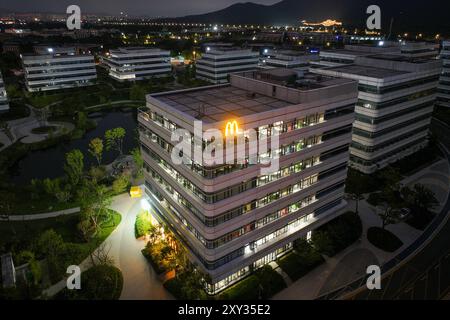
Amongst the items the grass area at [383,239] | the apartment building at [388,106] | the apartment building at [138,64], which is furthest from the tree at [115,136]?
the apartment building at [138,64]

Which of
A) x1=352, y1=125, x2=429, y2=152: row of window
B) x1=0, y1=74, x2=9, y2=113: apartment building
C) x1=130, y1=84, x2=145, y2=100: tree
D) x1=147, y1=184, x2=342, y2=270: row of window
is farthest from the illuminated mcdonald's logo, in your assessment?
x1=0, y1=74, x2=9, y2=113: apartment building

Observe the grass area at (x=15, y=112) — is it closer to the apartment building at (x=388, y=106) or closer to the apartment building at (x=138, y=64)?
the apartment building at (x=138, y=64)

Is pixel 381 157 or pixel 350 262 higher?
pixel 381 157

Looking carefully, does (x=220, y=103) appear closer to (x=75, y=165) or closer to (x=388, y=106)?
(x=75, y=165)

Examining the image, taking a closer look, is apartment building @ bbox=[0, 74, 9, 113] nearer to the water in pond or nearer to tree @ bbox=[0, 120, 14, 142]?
tree @ bbox=[0, 120, 14, 142]

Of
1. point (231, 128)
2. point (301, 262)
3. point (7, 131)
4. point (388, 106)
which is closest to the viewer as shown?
point (231, 128)

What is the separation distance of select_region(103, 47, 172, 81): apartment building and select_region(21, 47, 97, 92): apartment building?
47.6 feet

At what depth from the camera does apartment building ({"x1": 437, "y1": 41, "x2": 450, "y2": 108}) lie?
407 ft

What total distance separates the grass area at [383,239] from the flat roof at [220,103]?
29.7 m

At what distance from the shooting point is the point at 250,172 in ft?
144

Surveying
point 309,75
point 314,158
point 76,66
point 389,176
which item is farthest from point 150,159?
point 76,66

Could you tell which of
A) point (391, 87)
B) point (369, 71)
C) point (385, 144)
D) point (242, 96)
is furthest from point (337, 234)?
point (369, 71)

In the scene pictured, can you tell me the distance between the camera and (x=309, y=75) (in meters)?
61.6

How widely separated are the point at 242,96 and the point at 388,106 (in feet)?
131
